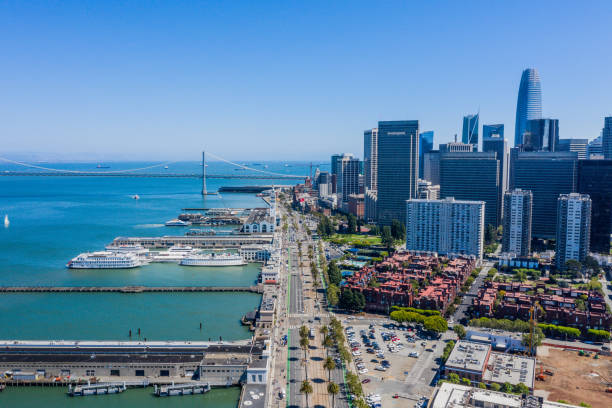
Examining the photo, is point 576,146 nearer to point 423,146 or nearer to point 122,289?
point 423,146

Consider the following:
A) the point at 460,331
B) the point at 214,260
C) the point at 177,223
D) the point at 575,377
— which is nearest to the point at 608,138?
the point at 460,331

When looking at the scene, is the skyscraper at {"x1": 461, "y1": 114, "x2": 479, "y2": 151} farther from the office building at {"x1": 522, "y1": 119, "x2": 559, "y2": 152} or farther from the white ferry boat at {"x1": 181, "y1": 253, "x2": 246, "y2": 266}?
the white ferry boat at {"x1": 181, "y1": 253, "x2": 246, "y2": 266}

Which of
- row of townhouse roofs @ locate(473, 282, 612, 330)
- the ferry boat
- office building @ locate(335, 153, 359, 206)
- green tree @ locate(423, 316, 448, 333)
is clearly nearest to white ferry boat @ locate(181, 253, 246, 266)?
row of townhouse roofs @ locate(473, 282, 612, 330)

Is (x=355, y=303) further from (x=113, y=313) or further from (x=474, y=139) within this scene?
(x=474, y=139)

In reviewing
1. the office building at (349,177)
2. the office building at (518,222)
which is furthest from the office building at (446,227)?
the office building at (349,177)

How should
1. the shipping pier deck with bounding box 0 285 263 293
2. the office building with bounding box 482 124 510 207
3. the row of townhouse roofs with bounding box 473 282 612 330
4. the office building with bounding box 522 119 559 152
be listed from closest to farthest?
the row of townhouse roofs with bounding box 473 282 612 330 → the shipping pier deck with bounding box 0 285 263 293 → the office building with bounding box 482 124 510 207 → the office building with bounding box 522 119 559 152

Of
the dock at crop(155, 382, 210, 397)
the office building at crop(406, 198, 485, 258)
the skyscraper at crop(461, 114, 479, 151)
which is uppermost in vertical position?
the skyscraper at crop(461, 114, 479, 151)
